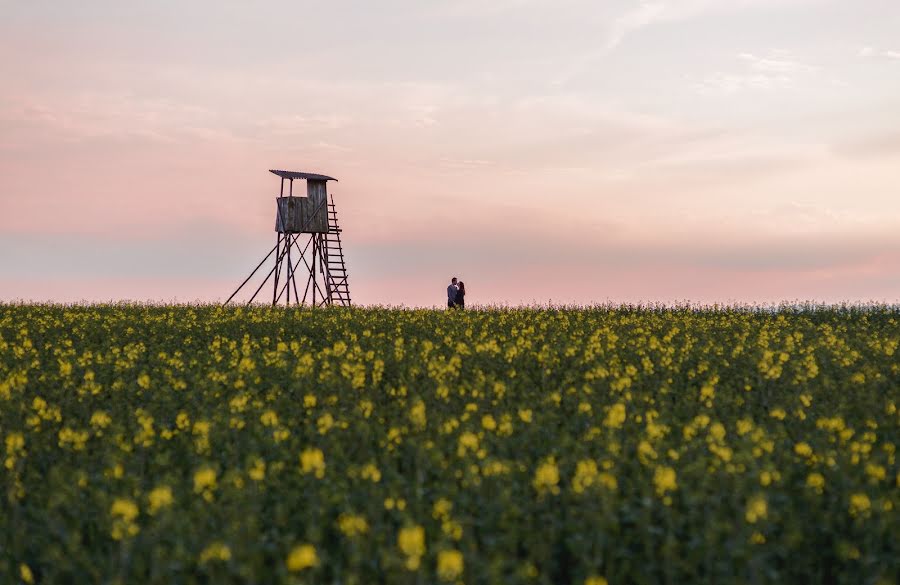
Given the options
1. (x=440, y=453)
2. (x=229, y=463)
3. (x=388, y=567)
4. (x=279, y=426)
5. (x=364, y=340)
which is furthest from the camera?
(x=364, y=340)

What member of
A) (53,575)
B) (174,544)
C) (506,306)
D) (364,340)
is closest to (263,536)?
(174,544)

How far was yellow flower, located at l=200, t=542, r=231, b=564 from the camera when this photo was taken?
5.63m

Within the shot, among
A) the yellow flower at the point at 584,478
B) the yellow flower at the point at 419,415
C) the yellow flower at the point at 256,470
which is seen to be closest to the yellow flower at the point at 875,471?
the yellow flower at the point at 584,478

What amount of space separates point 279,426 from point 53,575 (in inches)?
137

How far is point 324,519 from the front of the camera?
6992 mm

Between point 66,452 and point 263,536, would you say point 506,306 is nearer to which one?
point 66,452

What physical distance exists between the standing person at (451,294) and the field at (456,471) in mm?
17281

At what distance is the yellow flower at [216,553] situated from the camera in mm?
5633

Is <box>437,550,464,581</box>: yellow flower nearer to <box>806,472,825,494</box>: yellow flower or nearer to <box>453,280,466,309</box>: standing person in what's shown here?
<box>806,472,825,494</box>: yellow flower

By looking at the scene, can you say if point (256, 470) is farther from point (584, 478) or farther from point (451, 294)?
point (451, 294)

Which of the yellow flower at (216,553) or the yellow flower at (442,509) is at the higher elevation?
the yellow flower at (442,509)

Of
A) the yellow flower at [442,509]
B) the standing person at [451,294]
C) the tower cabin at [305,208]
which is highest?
the tower cabin at [305,208]

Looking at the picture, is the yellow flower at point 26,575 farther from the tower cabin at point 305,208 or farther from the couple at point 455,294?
the tower cabin at point 305,208

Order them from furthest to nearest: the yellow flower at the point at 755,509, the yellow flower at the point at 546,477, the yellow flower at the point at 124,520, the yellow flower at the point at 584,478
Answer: the yellow flower at the point at 584,478 < the yellow flower at the point at 546,477 < the yellow flower at the point at 755,509 < the yellow flower at the point at 124,520
